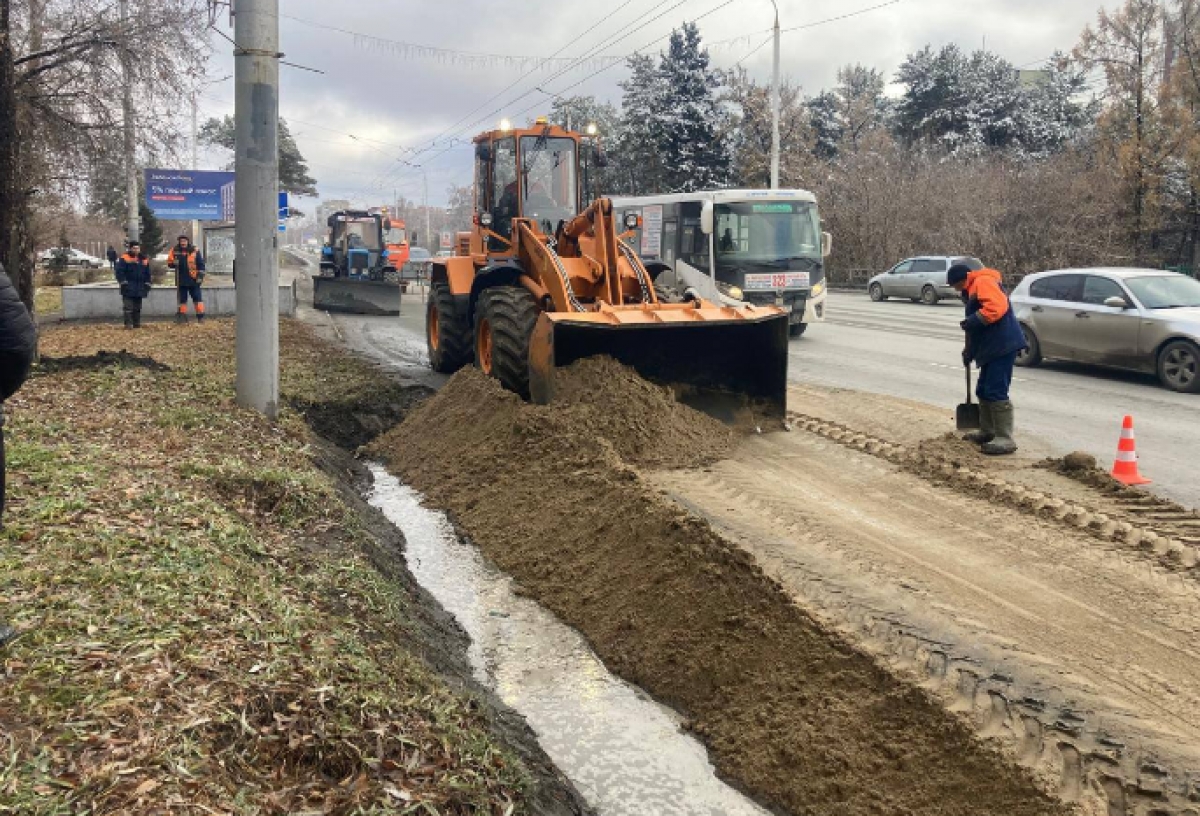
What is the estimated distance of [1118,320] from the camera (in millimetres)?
12883

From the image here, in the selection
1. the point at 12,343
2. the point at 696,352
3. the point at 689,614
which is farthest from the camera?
the point at 696,352

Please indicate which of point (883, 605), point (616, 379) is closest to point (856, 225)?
point (616, 379)

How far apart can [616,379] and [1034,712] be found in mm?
5211

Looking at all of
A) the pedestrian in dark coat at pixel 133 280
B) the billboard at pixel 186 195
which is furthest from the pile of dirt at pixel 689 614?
the billboard at pixel 186 195

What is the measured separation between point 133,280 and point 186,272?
47.3 inches

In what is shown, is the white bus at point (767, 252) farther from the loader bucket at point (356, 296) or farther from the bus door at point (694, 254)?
the loader bucket at point (356, 296)

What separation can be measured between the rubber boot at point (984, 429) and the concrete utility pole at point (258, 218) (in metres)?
6.53

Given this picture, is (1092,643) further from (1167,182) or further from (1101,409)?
(1167,182)

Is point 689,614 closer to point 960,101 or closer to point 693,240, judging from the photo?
point 693,240

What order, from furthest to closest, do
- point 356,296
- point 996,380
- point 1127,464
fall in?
1. point 356,296
2. point 996,380
3. point 1127,464

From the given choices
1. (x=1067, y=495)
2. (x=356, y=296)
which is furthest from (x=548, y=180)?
(x=356, y=296)

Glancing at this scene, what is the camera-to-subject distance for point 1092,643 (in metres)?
4.66

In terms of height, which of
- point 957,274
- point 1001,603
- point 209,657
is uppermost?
point 957,274

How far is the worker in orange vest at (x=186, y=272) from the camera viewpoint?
19.5 metres
